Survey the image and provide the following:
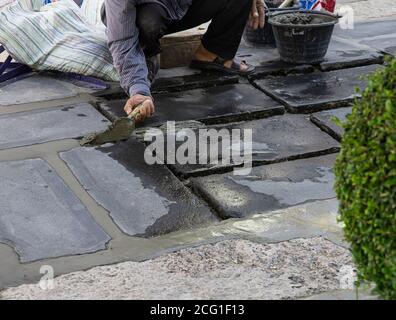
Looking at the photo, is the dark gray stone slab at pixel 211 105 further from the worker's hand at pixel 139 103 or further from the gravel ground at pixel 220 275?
the gravel ground at pixel 220 275

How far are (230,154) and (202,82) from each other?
121cm

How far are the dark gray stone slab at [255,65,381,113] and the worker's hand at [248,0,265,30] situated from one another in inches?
16.2

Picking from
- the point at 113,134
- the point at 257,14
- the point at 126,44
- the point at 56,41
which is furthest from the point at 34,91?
the point at 257,14

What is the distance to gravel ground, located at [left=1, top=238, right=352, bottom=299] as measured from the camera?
2.79 metres

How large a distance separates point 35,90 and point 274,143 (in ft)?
6.11

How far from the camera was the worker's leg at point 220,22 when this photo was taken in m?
5.10

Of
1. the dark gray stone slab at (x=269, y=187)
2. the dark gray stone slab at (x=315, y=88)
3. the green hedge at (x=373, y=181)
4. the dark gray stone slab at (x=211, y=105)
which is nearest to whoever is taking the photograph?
the green hedge at (x=373, y=181)

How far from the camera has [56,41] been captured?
17.1 ft

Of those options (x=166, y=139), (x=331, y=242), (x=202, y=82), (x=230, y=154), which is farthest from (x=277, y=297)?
(x=202, y=82)

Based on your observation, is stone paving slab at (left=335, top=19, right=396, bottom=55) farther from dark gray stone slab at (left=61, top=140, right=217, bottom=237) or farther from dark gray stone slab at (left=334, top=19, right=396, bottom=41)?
dark gray stone slab at (left=61, top=140, right=217, bottom=237)

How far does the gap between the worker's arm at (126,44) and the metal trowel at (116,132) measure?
7.2 inches

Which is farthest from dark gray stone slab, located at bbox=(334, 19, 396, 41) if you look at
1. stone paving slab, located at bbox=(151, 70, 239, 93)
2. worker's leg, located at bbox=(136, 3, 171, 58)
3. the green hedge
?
the green hedge

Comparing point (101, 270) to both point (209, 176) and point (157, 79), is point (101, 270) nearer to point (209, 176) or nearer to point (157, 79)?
point (209, 176)

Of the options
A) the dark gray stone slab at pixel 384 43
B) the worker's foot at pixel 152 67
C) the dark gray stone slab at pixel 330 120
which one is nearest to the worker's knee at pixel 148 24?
the worker's foot at pixel 152 67
